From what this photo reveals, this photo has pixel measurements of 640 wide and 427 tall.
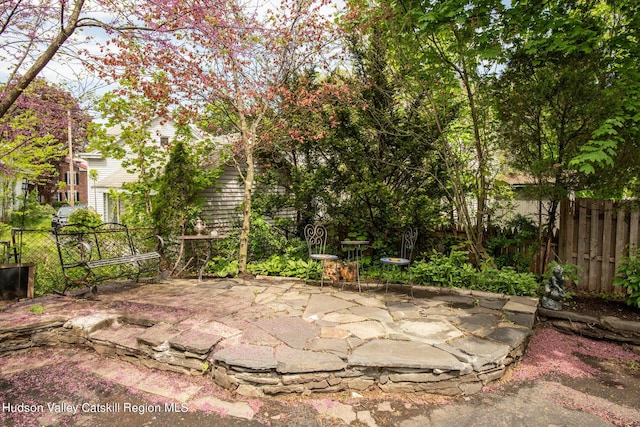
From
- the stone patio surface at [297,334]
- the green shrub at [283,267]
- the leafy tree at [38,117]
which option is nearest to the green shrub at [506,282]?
the stone patio surface at [297,334]

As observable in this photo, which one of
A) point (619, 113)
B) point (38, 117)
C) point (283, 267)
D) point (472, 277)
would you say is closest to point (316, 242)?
point (283, 267)

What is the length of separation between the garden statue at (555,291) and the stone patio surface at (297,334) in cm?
24

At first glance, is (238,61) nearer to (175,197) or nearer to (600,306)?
(175,197)

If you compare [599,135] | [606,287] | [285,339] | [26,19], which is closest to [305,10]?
[26,19]

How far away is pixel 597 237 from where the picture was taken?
15.9ft

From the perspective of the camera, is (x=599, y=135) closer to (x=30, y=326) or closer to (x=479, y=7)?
(x=479, y=7)

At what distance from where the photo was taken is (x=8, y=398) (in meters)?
2.64

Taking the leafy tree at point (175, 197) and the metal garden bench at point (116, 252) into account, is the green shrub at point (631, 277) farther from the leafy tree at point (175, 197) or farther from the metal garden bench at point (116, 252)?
the leafy tree at point (175, 197)

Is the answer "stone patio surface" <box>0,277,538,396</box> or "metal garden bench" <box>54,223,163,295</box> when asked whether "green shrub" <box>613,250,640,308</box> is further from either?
"metal garden bench" <box>54,223,163,295</box>

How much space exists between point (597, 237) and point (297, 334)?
4.34m

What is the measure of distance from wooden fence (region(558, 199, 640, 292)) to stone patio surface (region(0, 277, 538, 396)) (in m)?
1.26

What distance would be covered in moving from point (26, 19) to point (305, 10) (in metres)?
3.76

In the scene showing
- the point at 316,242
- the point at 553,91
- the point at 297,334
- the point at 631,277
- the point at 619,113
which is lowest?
the point at 297,334

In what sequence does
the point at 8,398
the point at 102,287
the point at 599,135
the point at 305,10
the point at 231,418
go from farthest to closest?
the point at 305,10, the point at 102,287, the point at 599,135, the point at 8,398, the point at 231,418
